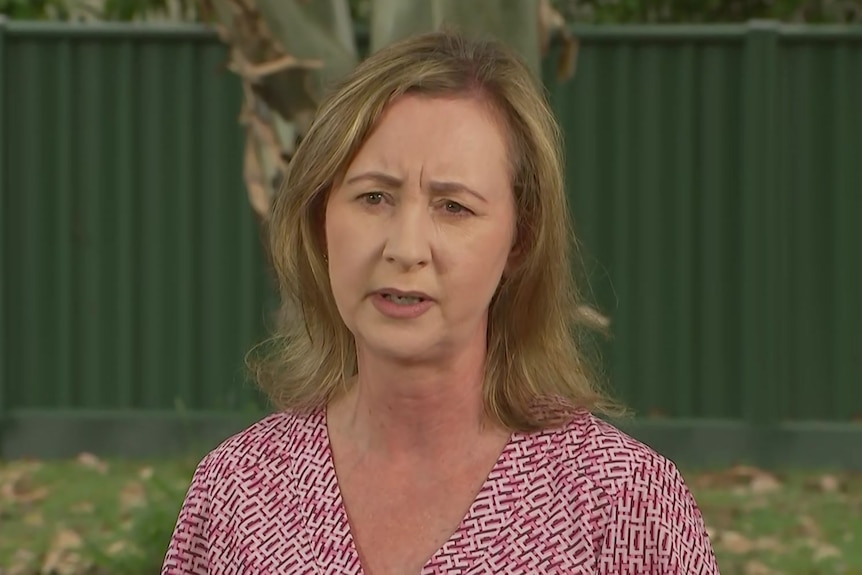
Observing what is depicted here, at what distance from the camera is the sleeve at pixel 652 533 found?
1965mm

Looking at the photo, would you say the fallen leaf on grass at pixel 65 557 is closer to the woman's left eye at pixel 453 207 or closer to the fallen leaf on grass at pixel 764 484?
the fallen leaf on grass at pixel 764 484

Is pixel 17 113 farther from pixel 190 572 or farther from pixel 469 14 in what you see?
pixel 190 572

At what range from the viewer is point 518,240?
85.8 inches

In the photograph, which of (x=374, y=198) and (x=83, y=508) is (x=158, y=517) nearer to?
(x=83, y=508)

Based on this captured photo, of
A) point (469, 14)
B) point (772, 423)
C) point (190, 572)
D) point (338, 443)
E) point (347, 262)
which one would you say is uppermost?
point (469, 14)

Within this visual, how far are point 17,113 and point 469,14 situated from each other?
3.76 metres

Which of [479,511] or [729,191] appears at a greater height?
[729,191]

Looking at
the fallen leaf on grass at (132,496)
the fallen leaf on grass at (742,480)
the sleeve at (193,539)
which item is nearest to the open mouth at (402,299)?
the sleeve at (193,539)

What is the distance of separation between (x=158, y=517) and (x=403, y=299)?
321 centimetres

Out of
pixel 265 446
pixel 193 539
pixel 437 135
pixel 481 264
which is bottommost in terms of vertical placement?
pixel 193 539

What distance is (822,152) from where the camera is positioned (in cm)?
727

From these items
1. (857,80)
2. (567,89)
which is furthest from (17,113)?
(857,80)

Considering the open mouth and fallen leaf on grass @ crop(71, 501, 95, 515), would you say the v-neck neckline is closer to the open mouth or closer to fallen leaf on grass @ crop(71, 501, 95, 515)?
the open mouth

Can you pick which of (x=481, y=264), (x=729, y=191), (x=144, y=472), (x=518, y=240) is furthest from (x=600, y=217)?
(x=481, y=264)
